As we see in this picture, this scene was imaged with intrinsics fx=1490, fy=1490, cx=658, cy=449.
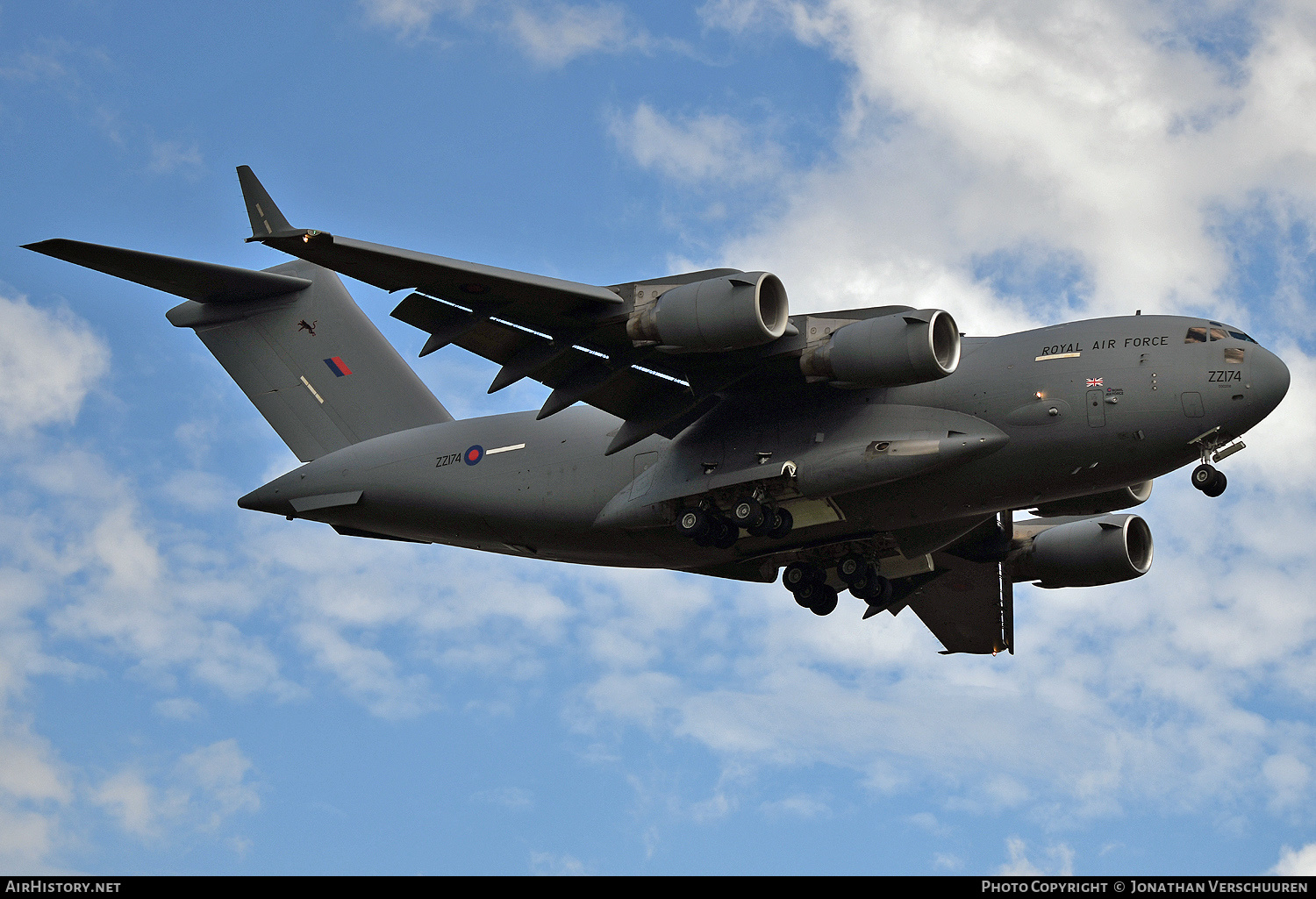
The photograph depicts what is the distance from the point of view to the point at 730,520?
1519 centimetres

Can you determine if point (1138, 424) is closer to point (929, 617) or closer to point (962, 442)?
point (962, 442)

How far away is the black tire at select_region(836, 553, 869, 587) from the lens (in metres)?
16.8

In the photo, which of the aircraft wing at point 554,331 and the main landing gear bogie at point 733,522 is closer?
the aircraft wing at point 554,331

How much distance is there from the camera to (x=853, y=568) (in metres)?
16.8

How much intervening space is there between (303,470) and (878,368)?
7414 millimetres

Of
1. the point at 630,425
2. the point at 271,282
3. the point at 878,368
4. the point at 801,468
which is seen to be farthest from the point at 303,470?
the point at 878,368

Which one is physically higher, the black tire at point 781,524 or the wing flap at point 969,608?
the wing flap at point 969,608

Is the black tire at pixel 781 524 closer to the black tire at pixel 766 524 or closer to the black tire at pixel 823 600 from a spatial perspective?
the black tire at pixel 766 524

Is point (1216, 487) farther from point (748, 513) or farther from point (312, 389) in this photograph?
point (312, 389)

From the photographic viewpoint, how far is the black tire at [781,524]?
1491 centimetres

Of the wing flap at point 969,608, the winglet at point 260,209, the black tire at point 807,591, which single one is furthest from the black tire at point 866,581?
the winglet at point 260,209

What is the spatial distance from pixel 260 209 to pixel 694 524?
5.21 meters

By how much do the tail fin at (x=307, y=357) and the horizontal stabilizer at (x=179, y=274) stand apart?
2 cm
